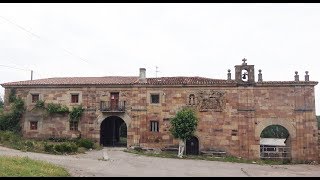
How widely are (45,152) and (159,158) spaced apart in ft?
27.2

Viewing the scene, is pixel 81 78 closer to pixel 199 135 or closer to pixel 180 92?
pixel 180 92

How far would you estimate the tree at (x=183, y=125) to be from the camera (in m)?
27.1

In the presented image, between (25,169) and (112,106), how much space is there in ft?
50.6

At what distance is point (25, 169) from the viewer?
50.1ft

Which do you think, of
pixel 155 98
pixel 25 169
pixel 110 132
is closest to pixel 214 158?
pixel 155 98

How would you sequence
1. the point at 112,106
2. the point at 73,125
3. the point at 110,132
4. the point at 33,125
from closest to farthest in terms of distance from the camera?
the point at 112,106 → the point at 73,125 → the point at 33,125 → the point at 110,132

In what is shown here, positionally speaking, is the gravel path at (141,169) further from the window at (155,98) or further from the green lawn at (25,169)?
the window at (155,98)

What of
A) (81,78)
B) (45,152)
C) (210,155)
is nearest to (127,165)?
(45,152)

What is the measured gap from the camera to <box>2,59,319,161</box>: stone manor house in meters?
27.5

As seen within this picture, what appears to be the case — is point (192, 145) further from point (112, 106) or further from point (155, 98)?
point (112, 106)

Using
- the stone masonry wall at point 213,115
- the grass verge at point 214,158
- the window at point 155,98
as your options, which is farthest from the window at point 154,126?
the grass verge at point 214,158

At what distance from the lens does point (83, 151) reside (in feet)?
86.5

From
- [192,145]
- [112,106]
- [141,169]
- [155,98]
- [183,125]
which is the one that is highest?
[155,98]

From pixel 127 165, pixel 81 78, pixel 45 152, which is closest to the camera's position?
pixel 127 165
